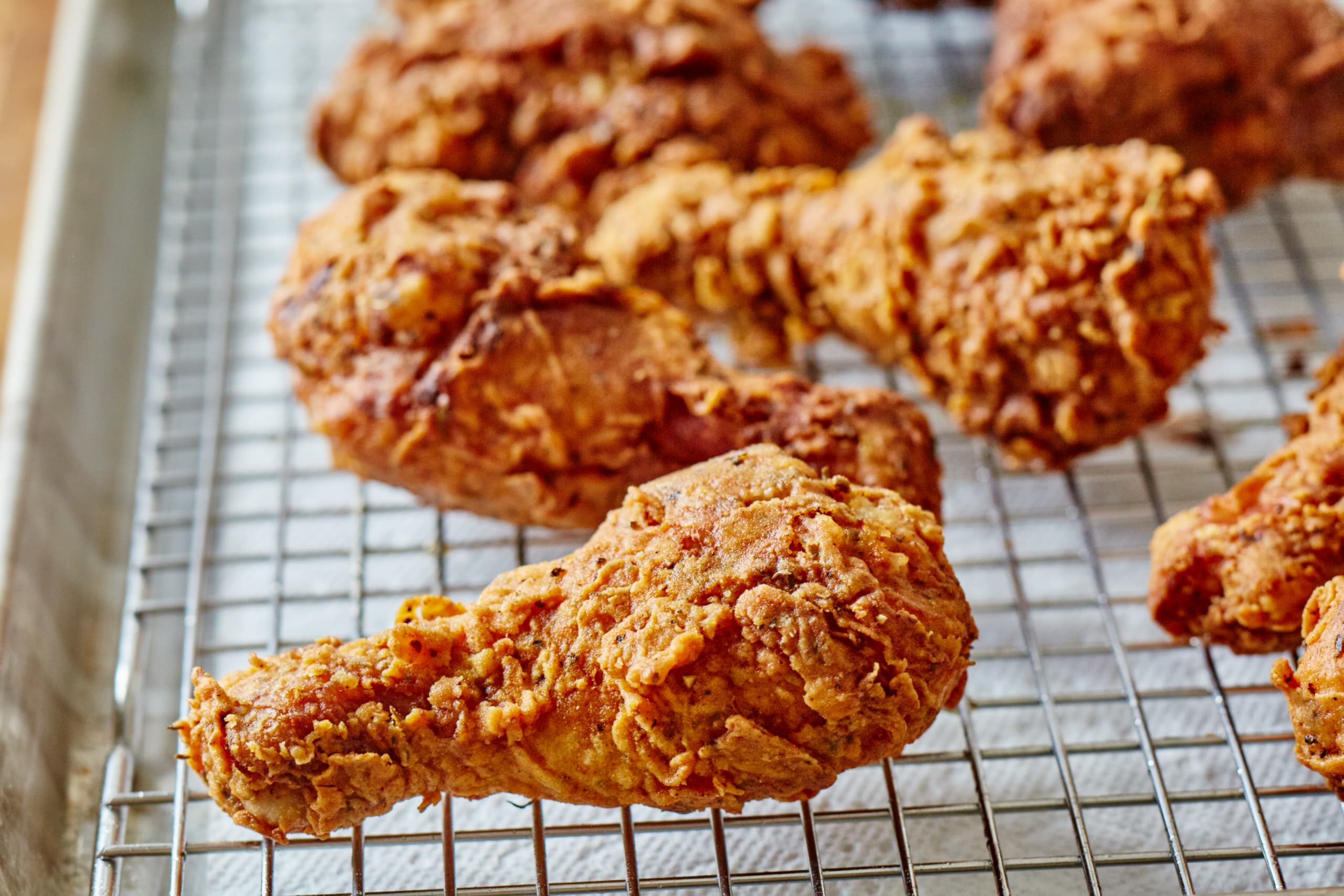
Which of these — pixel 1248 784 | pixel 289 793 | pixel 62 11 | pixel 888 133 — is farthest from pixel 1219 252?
pixel 62 11

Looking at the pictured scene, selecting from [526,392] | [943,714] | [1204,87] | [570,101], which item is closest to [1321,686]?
[943,714]

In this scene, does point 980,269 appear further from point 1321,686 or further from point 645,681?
point 645,681

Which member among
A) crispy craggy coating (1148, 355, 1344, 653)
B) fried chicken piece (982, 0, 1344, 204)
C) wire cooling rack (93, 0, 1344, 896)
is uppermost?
fried chicken piece (982, 0, 1344, 204)

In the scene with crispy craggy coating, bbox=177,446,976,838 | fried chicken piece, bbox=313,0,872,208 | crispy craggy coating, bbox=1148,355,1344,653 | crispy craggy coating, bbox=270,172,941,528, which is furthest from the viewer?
fried chicken piece, bbox=313,0,872,208

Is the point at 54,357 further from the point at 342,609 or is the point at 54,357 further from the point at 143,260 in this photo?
the point at 342,609

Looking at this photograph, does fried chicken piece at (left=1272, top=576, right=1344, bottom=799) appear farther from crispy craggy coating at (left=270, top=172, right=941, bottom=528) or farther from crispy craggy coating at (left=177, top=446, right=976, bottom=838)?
crispy craggy coating at (left=270, top=172, right=941, bottom=528)

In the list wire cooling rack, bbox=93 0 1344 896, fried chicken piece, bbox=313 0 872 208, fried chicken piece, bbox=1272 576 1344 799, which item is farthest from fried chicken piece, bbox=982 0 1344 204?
fried chicken piece, bbox=1272 576 1344 799
